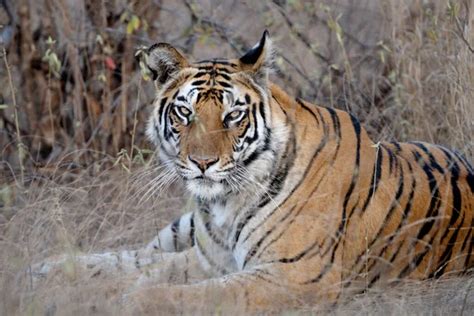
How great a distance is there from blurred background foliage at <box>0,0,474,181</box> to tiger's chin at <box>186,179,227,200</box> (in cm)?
255

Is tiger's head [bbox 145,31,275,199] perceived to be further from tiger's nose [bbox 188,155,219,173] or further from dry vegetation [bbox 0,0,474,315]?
dry vegetation [bbox 0,0,474,315]

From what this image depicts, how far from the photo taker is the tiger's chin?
5098mm

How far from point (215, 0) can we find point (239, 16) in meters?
0.25

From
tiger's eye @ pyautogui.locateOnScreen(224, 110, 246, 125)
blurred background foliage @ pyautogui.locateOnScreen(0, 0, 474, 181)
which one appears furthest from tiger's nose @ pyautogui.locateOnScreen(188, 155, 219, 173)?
blurred background foliage @ pyautogui.locateOnScreen(0, 0, 474, 181)

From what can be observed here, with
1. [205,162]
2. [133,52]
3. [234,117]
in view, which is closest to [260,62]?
[234,117]

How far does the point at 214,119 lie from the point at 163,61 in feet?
1.52

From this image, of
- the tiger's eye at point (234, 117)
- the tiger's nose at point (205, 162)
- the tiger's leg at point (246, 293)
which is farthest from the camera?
the tiger's eye at point (234, 117)

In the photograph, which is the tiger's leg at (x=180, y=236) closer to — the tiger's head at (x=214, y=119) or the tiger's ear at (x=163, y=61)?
the tiger's head at (x=214, y=119)

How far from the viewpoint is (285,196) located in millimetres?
5242

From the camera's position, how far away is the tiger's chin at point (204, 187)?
5098 mm

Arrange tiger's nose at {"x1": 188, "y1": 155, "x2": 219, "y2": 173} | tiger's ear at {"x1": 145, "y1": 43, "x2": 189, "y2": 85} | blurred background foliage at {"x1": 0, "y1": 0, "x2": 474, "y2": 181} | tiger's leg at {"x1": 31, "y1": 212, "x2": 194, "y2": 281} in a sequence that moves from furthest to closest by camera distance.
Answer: blurred background foliage at {"x1": 0, "y1": 0, "x2": 474, "y2": 181} → tiger's leg at {"x1": 31, "y1": 212, "x2": 194, "y2": 281} → tiger's ear at {"x1": 145, "y1": 43, "x2": 189, "y2": 85} → tiger's nose at {"x1": 188, "y1": 155, "x2": 219, "y2": 173}

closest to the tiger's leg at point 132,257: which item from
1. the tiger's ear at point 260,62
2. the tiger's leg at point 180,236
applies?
the tiger's leg at point 180,236

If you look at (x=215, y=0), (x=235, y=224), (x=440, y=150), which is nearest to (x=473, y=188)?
(x=440, y=150)

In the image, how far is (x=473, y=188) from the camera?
5.64 metres
